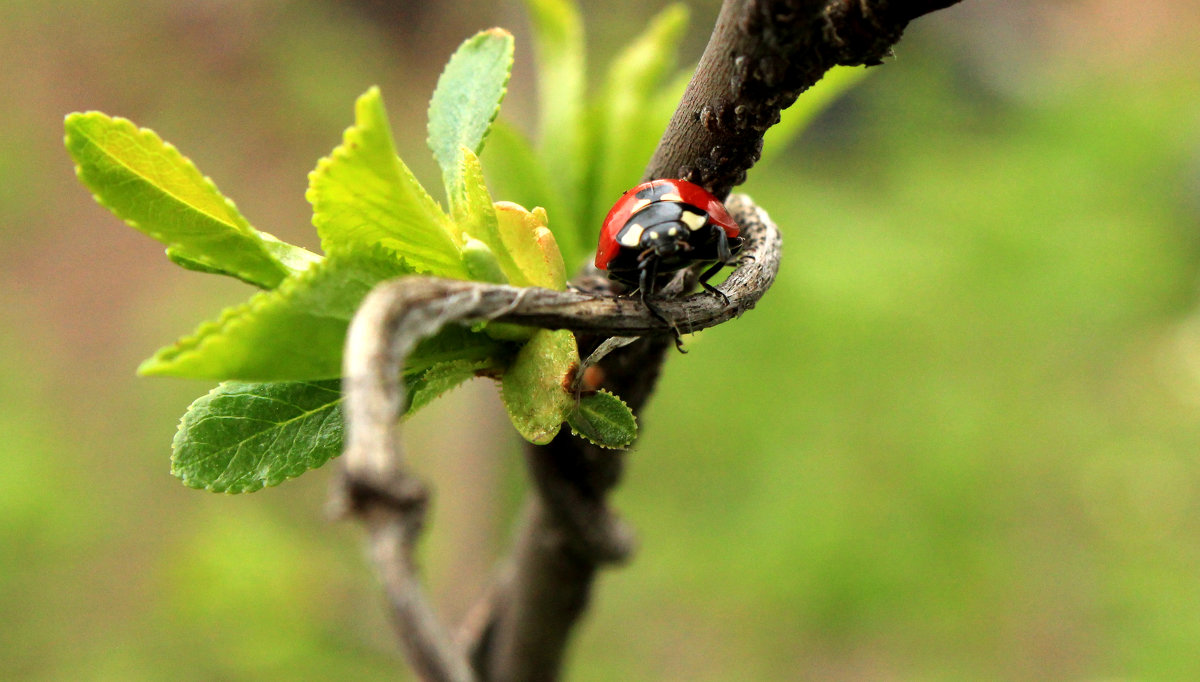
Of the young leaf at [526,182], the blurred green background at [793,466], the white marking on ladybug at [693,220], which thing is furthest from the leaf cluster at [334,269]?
the blurred green background at [793,466]

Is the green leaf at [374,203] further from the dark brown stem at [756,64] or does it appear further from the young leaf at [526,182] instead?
the young leaf at [526,182]

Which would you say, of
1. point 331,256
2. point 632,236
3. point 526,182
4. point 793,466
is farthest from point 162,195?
point 793,466

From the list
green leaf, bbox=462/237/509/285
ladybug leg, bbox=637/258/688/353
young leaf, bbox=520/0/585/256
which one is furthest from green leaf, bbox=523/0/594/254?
green leaf, bbox=462/237/509/285

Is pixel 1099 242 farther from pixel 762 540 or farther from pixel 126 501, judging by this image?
pixel 126 501

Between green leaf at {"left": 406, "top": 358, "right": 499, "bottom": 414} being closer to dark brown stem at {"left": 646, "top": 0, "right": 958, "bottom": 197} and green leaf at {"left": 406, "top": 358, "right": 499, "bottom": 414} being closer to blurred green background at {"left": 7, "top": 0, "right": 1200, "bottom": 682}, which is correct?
dark brown stem at {"left": 646, "top": 0, "right": 958, "bottom": 197}

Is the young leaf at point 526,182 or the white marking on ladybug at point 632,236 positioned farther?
the young leaf at point 526,182

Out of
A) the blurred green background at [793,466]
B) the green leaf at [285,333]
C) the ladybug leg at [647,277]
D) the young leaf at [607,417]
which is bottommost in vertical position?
the blurred green background at [793,466]

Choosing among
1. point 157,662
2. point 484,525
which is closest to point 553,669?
point 484,525

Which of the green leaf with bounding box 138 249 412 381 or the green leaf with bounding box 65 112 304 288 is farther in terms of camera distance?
the green leaf with bounding box 65 112 304 288
